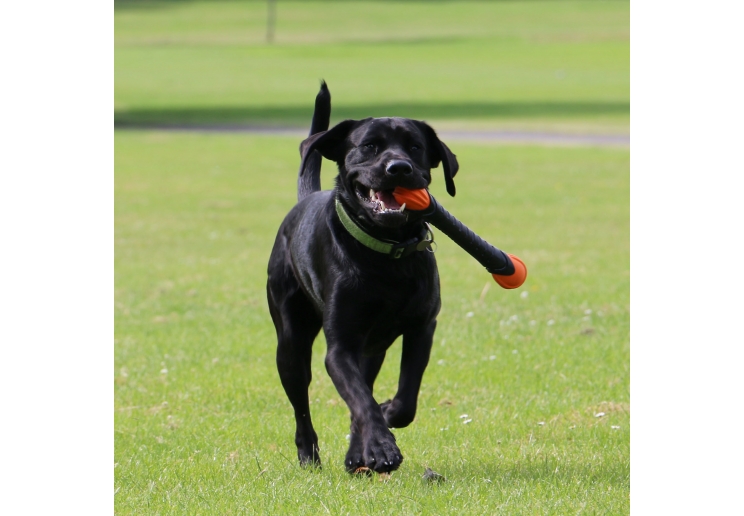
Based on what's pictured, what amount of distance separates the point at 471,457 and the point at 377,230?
3.98 feet

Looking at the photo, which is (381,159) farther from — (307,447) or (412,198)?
(307,447)

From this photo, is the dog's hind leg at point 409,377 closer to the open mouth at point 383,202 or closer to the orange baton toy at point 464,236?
the orange baton toy at point 464,236

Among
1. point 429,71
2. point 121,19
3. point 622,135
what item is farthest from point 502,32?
point 622,135

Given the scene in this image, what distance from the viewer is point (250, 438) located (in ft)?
19.2

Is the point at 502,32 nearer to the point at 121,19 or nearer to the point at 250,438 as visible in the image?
the point at 121,19

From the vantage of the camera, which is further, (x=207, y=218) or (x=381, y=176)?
(x=207, y=218)

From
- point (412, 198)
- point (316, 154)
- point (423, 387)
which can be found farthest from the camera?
point (423, 387)

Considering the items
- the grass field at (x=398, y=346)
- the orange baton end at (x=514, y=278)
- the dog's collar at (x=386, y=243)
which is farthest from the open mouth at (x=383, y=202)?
the grass field at (x=398, y=346)

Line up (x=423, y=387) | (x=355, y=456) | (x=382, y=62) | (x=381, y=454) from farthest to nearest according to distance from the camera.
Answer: (x=382, y=62), (x=423, y=387), (x=355, y=456), (x=381, y=454)

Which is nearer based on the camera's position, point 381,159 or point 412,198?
point 412,198

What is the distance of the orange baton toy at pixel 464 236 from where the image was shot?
479cm

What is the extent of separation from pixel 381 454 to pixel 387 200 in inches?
44.3

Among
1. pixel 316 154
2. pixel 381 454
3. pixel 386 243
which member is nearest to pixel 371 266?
pixel 386 243

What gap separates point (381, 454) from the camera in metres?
4.43
